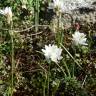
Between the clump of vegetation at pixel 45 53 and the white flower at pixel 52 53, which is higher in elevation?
the white flower at pixel 52 53

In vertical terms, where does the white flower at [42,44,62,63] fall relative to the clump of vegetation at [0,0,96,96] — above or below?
above

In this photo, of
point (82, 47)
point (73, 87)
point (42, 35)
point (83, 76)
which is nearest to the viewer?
point (73, 87)

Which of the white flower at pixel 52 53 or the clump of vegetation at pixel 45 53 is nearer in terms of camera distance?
the white flower at pixel 52 53

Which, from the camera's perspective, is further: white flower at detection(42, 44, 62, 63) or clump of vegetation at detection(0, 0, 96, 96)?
clump of vegetation at detection(0, 0, 96, 96)

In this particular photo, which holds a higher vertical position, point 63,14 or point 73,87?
point 63,14

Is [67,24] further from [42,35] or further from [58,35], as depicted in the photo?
[58,35]

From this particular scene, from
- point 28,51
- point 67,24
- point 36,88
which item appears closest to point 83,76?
point 36,88

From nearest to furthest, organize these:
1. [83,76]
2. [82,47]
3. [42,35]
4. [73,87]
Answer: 1. [73,87]
2. [83,76]
3. [82,47]
4. [42,35]

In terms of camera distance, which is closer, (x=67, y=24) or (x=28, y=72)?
(x=28, y=72)

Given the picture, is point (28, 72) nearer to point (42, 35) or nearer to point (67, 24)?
point (42, 35)
